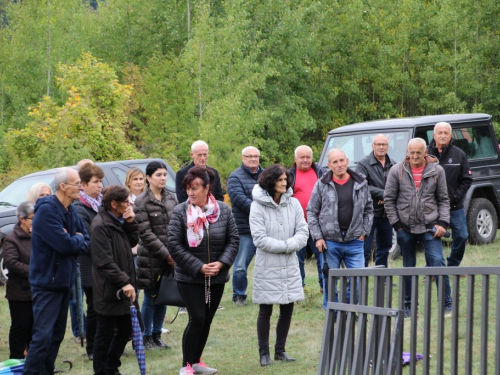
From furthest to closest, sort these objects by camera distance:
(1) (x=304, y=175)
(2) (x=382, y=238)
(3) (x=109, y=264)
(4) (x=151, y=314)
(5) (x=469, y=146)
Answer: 1. (5) (x=469, y=146)
2. (2) (x=382, y=238)
3. (1) (x=304, y=175)
4. (4) (x=151, y=314)
5. (3) (x=109, y=264)

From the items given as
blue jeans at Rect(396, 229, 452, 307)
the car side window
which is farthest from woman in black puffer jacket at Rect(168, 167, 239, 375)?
the car side window

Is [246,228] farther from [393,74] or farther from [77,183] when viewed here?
[393,74]

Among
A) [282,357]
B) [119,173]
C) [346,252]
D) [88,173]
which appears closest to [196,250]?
[88,173]

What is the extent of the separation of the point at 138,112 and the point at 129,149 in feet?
47.3

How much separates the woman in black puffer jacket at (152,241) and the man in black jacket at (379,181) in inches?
107

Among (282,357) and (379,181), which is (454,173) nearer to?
(379,181)

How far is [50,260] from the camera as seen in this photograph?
6551mm

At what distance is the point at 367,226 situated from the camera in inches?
335

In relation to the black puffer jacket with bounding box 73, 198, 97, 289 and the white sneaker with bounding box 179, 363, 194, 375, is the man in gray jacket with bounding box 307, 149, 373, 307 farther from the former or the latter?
the black puffer jacket with bounding box 73, 198, 97, 289

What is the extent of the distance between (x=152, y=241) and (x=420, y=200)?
9.27ft

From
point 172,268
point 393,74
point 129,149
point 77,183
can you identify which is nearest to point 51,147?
point 129,149

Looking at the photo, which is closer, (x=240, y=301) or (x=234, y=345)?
(x=234, y=345)

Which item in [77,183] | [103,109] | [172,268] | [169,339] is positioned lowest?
[169,339]

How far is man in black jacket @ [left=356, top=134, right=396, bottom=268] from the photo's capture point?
979cm
